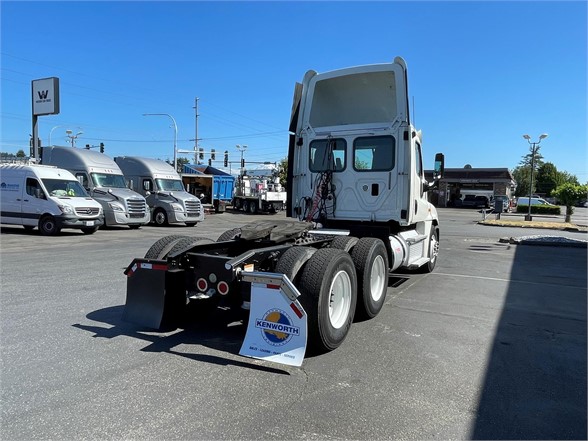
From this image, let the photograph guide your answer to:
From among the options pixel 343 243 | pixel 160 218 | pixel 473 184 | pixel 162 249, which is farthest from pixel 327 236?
pixel 473 184

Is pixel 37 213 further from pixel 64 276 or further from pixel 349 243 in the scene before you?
pixel 349 243

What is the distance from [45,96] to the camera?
25172 millimetres

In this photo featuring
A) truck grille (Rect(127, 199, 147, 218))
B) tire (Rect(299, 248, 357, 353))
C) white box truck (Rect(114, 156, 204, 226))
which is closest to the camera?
tire (Rect(299, 248, 357, 353))

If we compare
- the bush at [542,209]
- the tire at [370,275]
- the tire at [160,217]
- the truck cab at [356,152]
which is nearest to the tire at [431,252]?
the truck cab at [356,152]

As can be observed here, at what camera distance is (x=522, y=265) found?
11.1m

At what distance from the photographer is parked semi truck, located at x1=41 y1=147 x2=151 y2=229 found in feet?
61.7

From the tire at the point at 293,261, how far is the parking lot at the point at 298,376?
0.87 meters

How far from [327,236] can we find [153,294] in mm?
2614

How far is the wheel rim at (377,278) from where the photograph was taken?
5.86 metres

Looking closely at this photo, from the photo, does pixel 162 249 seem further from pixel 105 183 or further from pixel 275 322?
pixel 105 183

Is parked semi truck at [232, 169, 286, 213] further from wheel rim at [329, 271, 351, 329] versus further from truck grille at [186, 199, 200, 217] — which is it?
wheel rim at [329, 271, 351, 329]

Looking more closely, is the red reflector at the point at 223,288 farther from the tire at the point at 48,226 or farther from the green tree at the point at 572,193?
the green tree at the point at 572,193

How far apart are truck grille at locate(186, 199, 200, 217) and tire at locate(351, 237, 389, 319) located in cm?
1718

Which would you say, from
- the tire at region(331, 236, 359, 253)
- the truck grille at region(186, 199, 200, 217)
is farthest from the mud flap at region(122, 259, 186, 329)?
the truck grille at region(186, 199, 200, 217)
